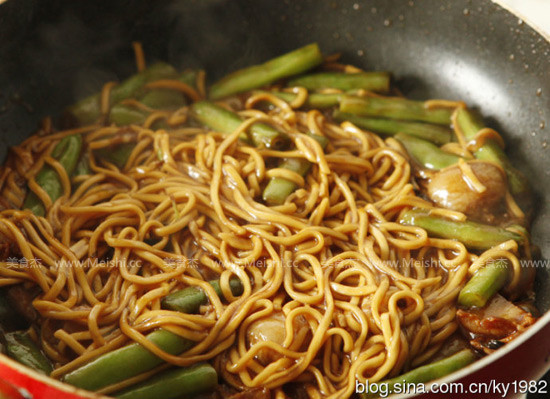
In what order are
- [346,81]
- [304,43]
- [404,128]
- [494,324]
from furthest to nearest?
1. [304,43]
2. [346,81]
3. [404,128]
4. [494,324]

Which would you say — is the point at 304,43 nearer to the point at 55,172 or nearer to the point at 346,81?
the point at 346,81

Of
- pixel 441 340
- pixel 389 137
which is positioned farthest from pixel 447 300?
pixel 389 137

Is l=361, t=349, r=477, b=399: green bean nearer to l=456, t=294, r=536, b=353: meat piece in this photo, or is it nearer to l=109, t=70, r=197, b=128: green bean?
l=456, t=294, r=536, b=353: meat piece

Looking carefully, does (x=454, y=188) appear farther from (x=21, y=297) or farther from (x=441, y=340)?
(x=21, y=297)

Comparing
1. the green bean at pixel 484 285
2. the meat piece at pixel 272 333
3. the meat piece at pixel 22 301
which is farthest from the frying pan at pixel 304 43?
the meat piece at pixel 272 333

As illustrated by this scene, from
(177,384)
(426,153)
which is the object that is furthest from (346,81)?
(177,384)
